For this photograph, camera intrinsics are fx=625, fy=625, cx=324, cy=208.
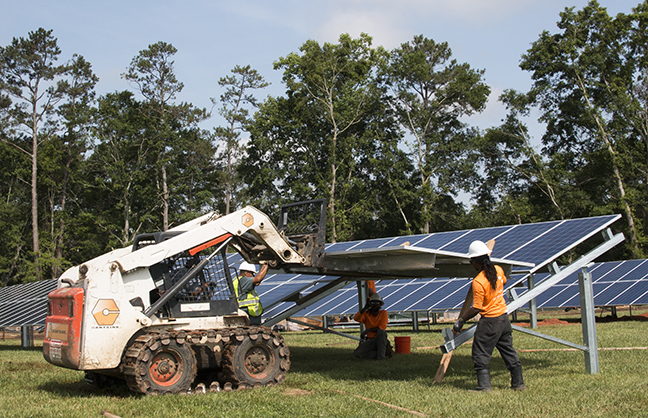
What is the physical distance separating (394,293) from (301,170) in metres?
27.3

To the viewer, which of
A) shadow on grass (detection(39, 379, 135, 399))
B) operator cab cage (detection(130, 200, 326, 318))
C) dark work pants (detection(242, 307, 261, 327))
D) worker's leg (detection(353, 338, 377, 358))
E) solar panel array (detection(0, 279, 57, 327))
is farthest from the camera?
solar panel array (detection(0, 279, 57, 327))

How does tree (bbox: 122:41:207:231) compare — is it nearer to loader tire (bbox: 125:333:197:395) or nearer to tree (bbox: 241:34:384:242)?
tree (bbox: 241:34:384:242)

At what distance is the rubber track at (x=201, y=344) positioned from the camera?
331 inches

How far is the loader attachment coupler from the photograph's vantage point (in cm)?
1051

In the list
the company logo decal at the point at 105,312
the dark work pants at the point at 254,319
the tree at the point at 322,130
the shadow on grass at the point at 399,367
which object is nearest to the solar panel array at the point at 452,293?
the shadow on grass at the point at 399,367

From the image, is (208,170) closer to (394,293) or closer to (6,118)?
(6,118)

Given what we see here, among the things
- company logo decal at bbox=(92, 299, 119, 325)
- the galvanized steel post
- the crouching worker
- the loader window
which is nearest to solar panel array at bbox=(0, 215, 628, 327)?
the galvanized steel post

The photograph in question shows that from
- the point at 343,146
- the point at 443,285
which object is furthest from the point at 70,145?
the point at 443,285

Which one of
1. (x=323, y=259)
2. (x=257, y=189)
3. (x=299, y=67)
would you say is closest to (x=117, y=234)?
(x=257, y=189)

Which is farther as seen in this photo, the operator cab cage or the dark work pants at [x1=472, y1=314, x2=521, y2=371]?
the operator cab cage

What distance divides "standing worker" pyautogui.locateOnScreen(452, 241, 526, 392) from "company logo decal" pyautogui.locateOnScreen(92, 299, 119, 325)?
196 inches

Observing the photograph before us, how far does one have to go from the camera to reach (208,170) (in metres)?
53.3

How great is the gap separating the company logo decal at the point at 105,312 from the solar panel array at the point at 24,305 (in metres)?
11.2

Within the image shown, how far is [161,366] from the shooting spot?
341 inches
